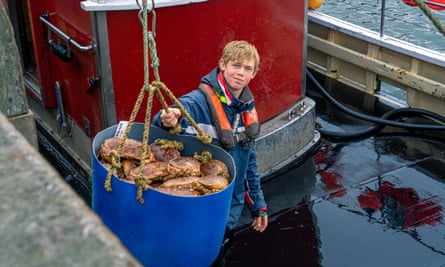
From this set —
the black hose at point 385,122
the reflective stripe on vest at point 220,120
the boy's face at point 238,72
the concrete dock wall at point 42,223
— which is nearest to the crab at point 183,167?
the reflective stripe on vest at point 220,120

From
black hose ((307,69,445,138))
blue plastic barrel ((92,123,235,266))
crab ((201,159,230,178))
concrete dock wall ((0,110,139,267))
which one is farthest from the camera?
black hose ((307,69,445,138))

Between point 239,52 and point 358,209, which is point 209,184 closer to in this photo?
point 239,52

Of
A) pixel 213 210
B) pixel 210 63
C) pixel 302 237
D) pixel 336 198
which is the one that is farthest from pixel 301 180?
pixel 213 210

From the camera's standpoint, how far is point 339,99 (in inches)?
271

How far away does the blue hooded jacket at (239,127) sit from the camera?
3.46 m

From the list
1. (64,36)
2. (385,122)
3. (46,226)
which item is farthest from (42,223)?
(385,122)

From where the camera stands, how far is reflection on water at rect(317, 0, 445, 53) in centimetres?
1264

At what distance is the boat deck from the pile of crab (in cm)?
133

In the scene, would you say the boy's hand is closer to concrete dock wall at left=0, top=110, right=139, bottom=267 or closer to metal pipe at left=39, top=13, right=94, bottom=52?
metal pipe at left=39, top=13, right=94, bottom=52

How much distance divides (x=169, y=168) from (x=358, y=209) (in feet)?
7.51

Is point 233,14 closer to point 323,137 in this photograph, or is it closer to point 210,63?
point 210,63

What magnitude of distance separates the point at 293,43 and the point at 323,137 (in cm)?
118

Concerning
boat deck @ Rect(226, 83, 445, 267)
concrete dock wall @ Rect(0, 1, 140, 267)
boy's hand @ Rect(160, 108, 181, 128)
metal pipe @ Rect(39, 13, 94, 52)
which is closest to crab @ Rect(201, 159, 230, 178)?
boy's hand @ Rect(160, 108, 181, 128)

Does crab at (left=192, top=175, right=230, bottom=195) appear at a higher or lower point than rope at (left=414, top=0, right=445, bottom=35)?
lower
